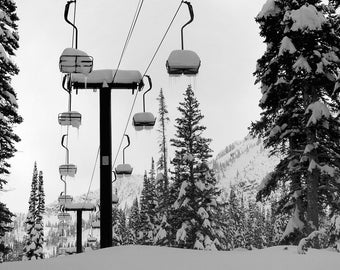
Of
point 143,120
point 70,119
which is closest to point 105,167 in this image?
point 143,120

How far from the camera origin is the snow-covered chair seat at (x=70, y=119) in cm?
1521

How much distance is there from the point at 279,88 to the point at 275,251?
10.1 metres

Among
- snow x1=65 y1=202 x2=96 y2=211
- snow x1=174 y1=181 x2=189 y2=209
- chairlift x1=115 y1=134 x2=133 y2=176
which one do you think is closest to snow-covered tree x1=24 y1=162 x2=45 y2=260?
snow x1=65 y1=202 x2=96 y2=211

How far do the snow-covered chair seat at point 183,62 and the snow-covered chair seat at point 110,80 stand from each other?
4.31m

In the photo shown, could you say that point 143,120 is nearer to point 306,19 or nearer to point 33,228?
point 306,19

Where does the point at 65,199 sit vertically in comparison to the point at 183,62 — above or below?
below

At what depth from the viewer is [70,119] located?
15289mm

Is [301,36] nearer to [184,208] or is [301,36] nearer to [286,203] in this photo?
[286,203]

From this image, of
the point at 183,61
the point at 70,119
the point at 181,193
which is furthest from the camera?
the point at 181,193

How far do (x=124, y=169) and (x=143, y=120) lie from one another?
480 centimetres

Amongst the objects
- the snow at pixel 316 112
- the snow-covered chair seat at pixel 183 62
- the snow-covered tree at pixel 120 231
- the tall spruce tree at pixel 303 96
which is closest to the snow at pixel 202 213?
the tall spruce tree at pixel 303 96

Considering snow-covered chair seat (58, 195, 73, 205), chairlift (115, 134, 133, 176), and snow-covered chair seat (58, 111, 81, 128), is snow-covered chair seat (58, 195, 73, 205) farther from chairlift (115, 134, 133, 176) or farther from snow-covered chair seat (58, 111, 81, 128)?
snow-covered chair seat (58, 111, 81, 128)

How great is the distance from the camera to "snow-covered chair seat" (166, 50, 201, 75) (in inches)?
320

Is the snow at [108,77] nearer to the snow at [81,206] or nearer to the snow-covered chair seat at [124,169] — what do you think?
the snow-covered chair seat at [124,169]
